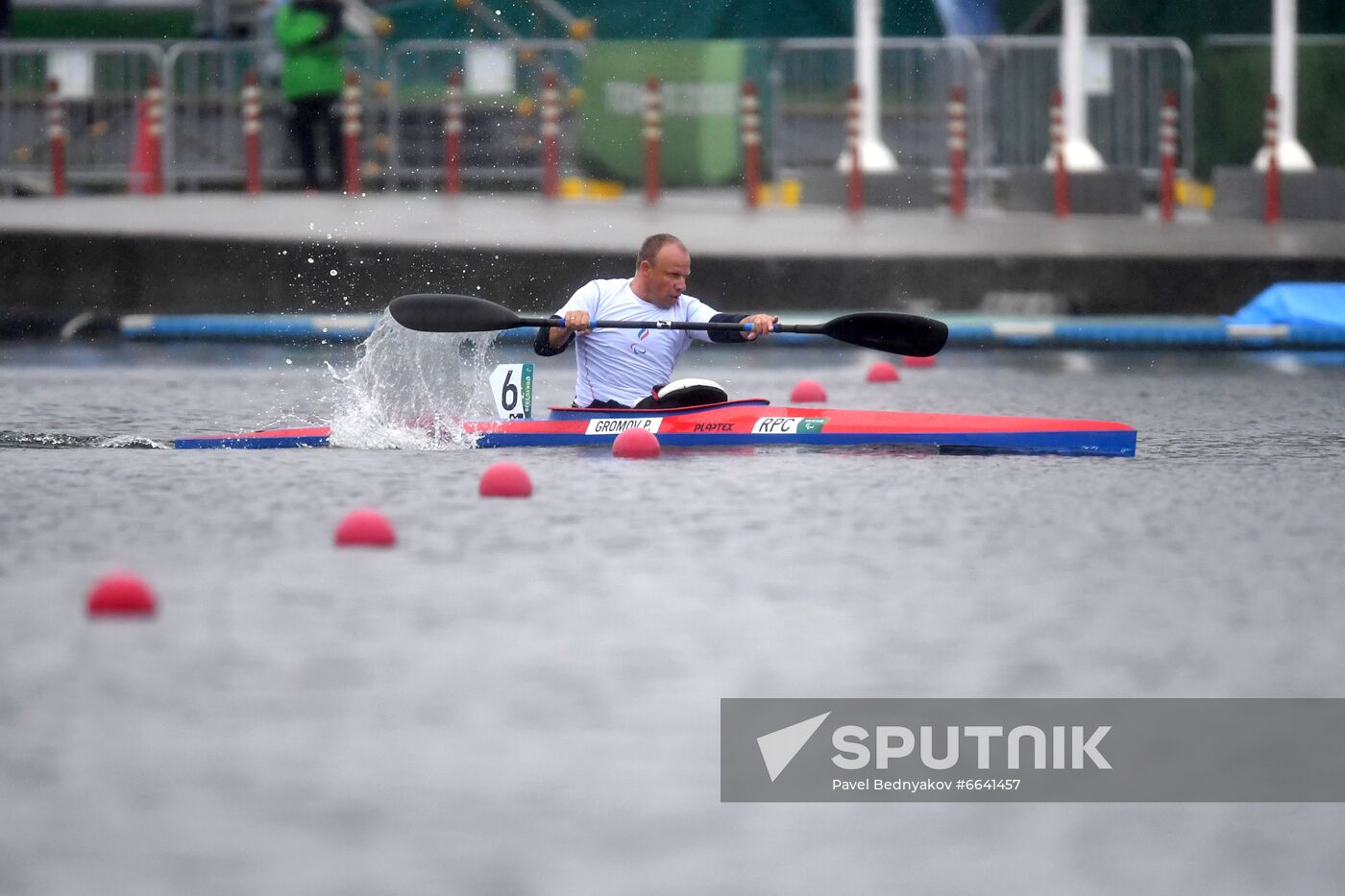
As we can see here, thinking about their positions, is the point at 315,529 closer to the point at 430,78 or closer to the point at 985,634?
the point at 985,634

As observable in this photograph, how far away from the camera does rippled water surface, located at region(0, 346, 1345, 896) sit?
4211mm

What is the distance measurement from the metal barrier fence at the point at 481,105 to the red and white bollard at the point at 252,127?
1.48 meters

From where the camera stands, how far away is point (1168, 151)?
21781 mm

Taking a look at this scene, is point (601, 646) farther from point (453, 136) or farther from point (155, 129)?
point (453, 136)

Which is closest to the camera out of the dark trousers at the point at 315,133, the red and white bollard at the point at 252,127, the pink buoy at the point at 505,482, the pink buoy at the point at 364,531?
the pink buoy at the point at 364,531

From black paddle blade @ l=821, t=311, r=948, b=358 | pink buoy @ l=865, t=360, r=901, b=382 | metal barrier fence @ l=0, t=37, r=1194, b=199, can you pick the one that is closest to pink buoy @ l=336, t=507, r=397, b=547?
black paddle blade @ l=821, t=311, r=948, b=358

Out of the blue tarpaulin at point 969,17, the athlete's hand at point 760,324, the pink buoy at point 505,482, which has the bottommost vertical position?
the pink buoy at point 505,482

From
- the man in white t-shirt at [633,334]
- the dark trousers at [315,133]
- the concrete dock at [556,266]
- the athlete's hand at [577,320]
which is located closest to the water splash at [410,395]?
the man in white t-shirt at [633,334]

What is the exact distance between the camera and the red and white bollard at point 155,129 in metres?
21.9

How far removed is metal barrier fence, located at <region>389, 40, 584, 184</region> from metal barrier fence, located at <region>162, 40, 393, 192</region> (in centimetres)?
25

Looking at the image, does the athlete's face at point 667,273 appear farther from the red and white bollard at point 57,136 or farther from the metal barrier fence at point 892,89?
the red and white bollard at point 57,136

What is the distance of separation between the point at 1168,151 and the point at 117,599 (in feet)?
55.0

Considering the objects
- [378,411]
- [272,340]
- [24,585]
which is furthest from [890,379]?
[24,585]

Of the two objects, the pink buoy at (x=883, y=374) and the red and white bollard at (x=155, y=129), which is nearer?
the pink buoy at (x=883, y=374)
